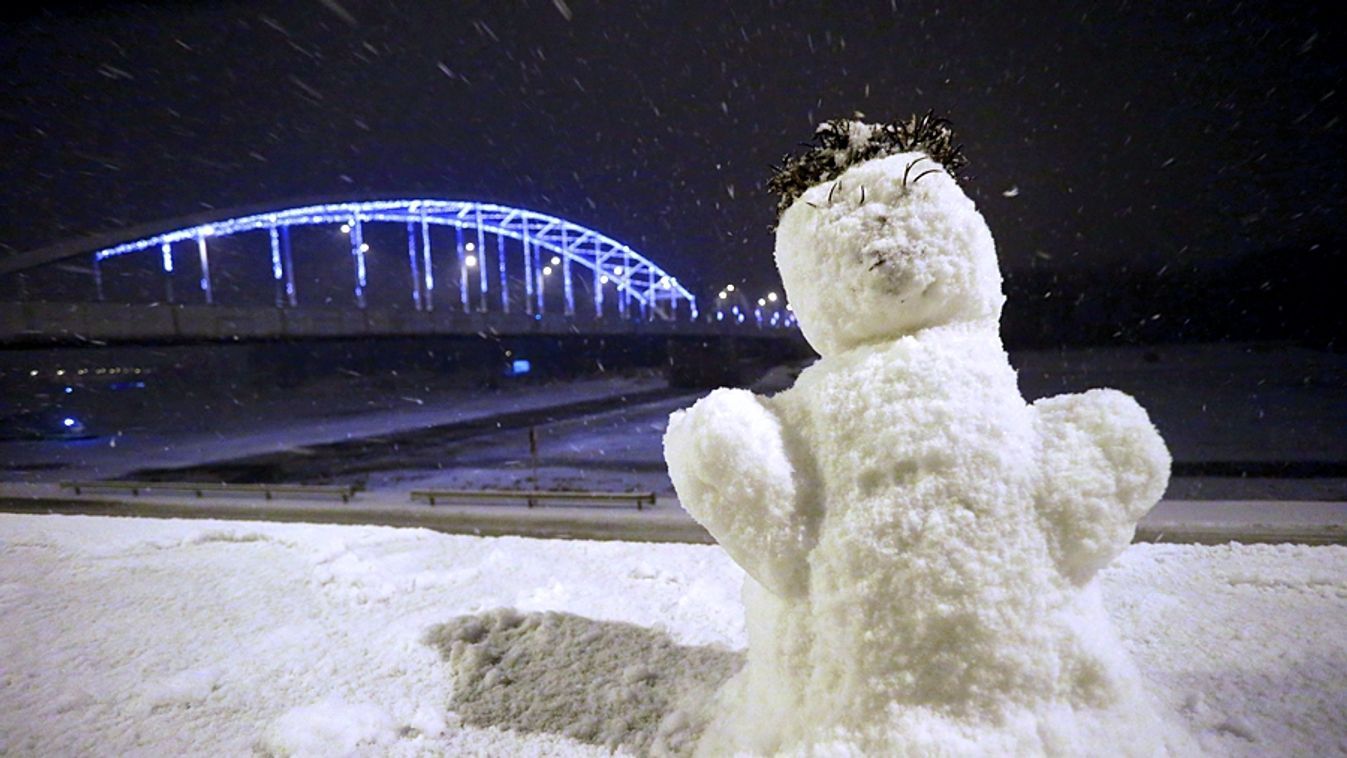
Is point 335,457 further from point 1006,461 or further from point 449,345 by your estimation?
point 1006,461

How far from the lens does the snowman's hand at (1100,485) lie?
1616 mm

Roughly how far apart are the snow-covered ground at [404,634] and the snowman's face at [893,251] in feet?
5.87

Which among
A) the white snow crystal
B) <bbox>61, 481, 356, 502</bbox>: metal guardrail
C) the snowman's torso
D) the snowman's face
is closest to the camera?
the snowman's torso

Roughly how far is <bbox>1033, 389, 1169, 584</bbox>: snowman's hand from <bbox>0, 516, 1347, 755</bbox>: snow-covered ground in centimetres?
110

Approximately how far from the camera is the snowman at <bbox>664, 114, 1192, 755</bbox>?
1570 millimetres

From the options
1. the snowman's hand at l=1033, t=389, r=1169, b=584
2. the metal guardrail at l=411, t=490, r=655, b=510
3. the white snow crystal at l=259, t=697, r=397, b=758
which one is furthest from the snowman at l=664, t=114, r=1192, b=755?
the metal guardrail at l=411, t=490, r=655, b=510

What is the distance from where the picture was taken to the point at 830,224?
1.74 meters

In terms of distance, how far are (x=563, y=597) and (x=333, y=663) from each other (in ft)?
4.17

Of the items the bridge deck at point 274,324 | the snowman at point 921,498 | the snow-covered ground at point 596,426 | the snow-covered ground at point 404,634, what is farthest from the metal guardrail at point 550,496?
the bridge deck at point 274,324

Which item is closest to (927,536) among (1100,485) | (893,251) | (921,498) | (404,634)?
(921,498)

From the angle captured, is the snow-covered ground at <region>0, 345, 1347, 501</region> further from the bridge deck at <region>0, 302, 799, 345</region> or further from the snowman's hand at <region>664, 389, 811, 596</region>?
the bridge deck at <region>0, 302, 799, 345</region>

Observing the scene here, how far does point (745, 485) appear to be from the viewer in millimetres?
1681

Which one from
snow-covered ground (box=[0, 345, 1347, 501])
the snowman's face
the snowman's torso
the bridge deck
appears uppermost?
the bridge deck

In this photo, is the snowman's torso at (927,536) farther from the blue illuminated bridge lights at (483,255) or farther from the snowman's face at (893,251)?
Result: the blue illuminated bridge lights at (483,255)
